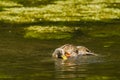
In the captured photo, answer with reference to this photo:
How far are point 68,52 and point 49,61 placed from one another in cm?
183

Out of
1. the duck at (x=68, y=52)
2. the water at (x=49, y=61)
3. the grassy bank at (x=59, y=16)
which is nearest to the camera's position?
the water at (x=49, y=61)

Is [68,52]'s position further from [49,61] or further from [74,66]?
[74,66]

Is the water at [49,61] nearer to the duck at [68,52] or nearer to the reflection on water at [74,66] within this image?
the reflection on water at [74,66]

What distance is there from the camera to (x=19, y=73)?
68.8ft

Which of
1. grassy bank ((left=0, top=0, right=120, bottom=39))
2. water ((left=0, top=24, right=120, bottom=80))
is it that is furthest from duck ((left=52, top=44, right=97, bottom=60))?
grassy bank ((left=0, top=0, right=120, bottom=39))

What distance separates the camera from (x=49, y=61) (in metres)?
25.0

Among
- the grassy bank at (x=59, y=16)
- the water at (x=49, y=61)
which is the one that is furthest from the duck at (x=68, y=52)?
the grassy bank at (x=59, y=16)

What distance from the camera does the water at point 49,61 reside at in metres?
20.2

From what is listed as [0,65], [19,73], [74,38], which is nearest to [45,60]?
[0,65]

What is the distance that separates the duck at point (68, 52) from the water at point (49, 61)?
454mm

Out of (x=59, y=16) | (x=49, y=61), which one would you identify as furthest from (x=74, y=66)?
(x=59, y=16)

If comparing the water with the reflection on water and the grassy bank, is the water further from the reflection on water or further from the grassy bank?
the grassy bank

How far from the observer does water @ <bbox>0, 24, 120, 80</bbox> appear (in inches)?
794

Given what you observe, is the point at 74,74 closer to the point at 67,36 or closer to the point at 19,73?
the point at 19,73
